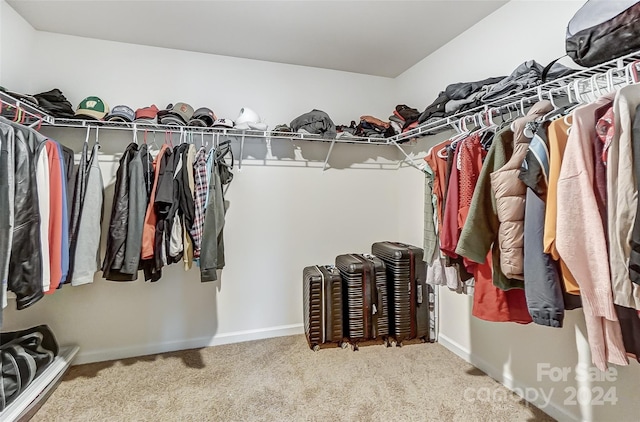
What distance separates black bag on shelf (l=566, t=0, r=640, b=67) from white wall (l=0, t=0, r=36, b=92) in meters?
2.99

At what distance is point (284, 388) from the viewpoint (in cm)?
194

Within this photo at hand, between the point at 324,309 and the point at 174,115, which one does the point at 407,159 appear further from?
the point at 174,115

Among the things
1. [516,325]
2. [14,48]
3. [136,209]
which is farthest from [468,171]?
[14,48]

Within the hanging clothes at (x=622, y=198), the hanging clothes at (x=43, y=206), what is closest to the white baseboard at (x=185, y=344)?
the hanging clothes at (x=43, y=206)

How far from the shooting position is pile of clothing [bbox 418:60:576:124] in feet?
4.76

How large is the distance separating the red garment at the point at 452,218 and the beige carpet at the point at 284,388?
3.02 ft

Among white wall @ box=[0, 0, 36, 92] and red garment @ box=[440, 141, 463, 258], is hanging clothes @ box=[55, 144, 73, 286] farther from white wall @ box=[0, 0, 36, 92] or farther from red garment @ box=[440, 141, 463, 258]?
red garment @ box=[440, 141, 463, 258]

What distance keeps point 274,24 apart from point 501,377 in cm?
276

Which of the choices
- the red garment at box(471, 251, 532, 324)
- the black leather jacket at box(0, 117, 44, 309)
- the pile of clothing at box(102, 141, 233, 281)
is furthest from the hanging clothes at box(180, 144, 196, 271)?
the red garment at box(471, 251, 532, 324)

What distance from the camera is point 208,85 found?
2.57m

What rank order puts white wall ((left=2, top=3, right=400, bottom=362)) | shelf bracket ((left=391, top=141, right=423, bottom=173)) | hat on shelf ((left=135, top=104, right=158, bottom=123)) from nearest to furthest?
hat on shelf ((left=135, top=104, right=158, bottom=123)), white wall ((left=2, top=3, right=400, bottom=362)), shelf bracket ((left=391, top=141, right=423, bottom=173))

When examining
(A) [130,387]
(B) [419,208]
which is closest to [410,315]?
(B) [419,208]

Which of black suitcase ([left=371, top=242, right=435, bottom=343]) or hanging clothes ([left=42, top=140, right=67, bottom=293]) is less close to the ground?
hanging clothes ([left=42, top=140, right=67, bottom=293])

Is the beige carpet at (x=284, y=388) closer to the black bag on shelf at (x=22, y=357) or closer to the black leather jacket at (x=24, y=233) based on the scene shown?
the black bag on shelf at (x=22, y=357)
